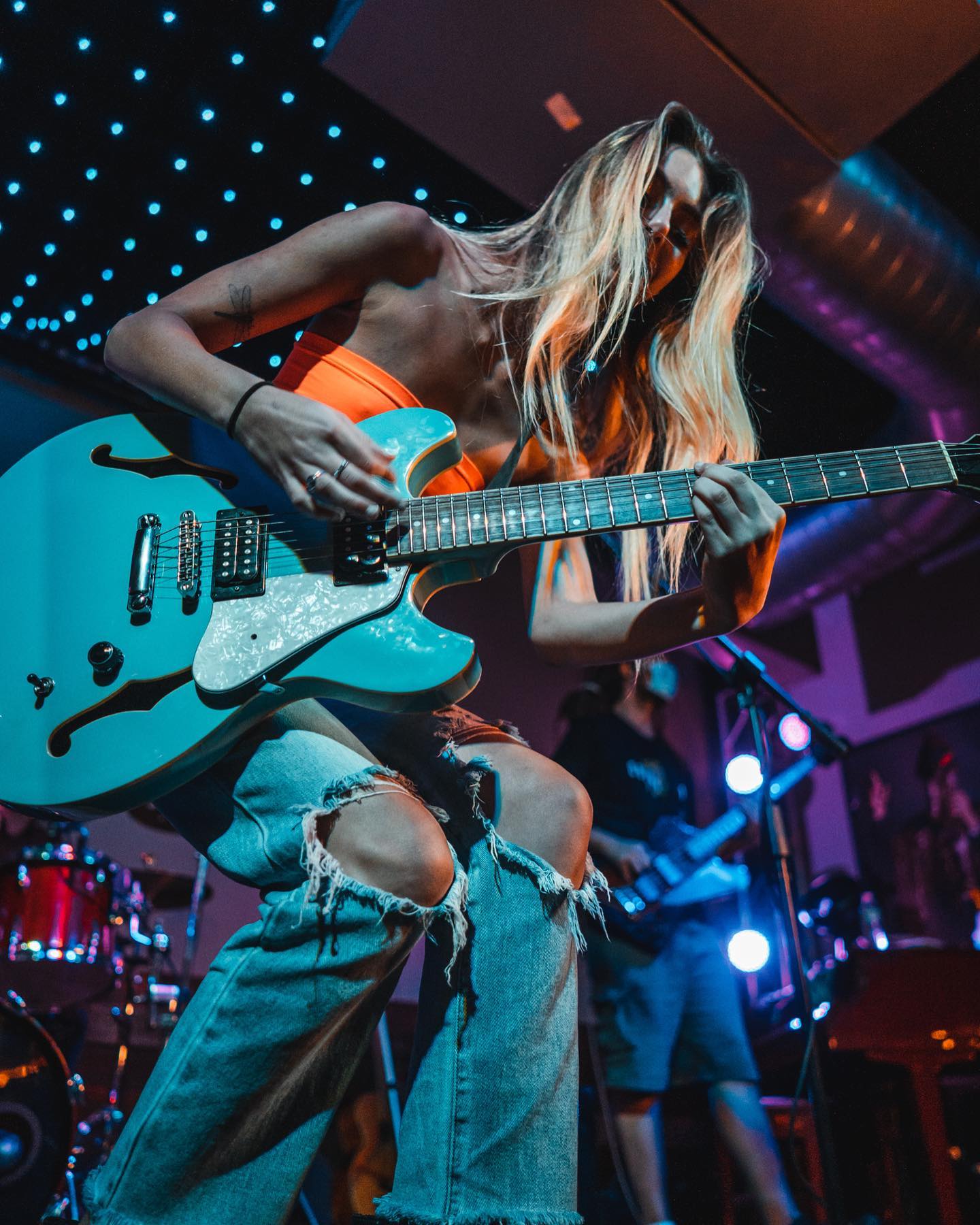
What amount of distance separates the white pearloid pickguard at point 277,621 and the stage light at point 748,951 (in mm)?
3103

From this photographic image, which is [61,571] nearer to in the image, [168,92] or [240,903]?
[168,92]

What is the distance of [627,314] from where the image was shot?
5.98 feet

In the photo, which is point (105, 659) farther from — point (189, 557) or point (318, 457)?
point (318, 457)

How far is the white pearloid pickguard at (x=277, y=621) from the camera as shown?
1307 mm

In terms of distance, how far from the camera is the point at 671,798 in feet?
12.9

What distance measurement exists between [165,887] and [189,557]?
8.97ft

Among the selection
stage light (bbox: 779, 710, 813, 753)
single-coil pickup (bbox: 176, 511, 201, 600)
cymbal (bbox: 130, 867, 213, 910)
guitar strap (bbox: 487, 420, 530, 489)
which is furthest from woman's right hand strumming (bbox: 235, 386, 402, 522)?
cymbal (bbox: 130, 867, 213, 910)

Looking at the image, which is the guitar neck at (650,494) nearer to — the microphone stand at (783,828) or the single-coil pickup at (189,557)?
the single-coil pickup at (189,557)

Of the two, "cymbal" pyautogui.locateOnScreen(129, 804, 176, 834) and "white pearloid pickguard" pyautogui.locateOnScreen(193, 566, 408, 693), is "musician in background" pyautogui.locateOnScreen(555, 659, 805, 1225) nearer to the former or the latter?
"cymbal" pyautogui.locateOnScreen(129, 804, 176, 834)

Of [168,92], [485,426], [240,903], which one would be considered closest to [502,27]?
[168,92]

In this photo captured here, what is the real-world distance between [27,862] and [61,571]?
192 cm

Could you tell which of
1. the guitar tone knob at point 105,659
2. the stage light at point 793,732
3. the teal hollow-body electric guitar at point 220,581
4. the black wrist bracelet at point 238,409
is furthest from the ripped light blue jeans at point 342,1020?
the stage light at point 793,732

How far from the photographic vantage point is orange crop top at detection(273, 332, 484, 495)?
1.65m

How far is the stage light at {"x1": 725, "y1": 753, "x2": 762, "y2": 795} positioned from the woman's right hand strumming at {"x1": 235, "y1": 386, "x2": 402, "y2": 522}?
2.95 meters
